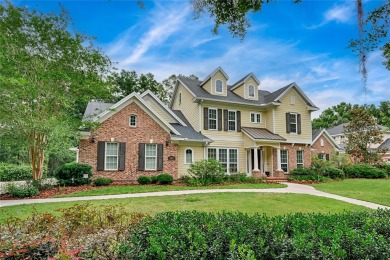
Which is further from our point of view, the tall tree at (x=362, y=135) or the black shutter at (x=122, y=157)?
the tall tree at (x=362, y=135)

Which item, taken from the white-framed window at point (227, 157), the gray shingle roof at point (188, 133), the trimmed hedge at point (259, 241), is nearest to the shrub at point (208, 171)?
the gray shingle roof at point (188, 133)

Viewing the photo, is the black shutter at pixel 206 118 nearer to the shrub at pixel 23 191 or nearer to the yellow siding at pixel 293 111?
the yellow siding at pixel 293 111

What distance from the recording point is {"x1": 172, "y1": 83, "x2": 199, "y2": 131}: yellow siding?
20.3 metres

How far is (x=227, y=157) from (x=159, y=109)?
600cm

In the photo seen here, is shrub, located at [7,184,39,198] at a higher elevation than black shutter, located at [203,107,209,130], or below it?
below

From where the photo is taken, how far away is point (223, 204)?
30.8 feet

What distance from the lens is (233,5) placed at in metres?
5.06

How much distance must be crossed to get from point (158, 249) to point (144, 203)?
696 cm

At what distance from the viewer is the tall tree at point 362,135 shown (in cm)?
2844

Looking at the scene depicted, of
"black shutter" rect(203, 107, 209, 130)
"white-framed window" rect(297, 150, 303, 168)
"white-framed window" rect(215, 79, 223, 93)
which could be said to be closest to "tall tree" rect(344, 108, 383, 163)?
"white-framed window" rect(297, 150, 303, 168)

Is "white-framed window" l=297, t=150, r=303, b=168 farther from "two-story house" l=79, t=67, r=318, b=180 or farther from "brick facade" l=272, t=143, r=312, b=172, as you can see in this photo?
"brick facade" l=272, t=143, r=312, b=172

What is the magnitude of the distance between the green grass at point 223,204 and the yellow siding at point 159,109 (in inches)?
376

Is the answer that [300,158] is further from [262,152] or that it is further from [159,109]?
[159,109]

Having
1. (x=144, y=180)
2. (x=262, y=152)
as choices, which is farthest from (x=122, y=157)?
(x=262, y=152)
